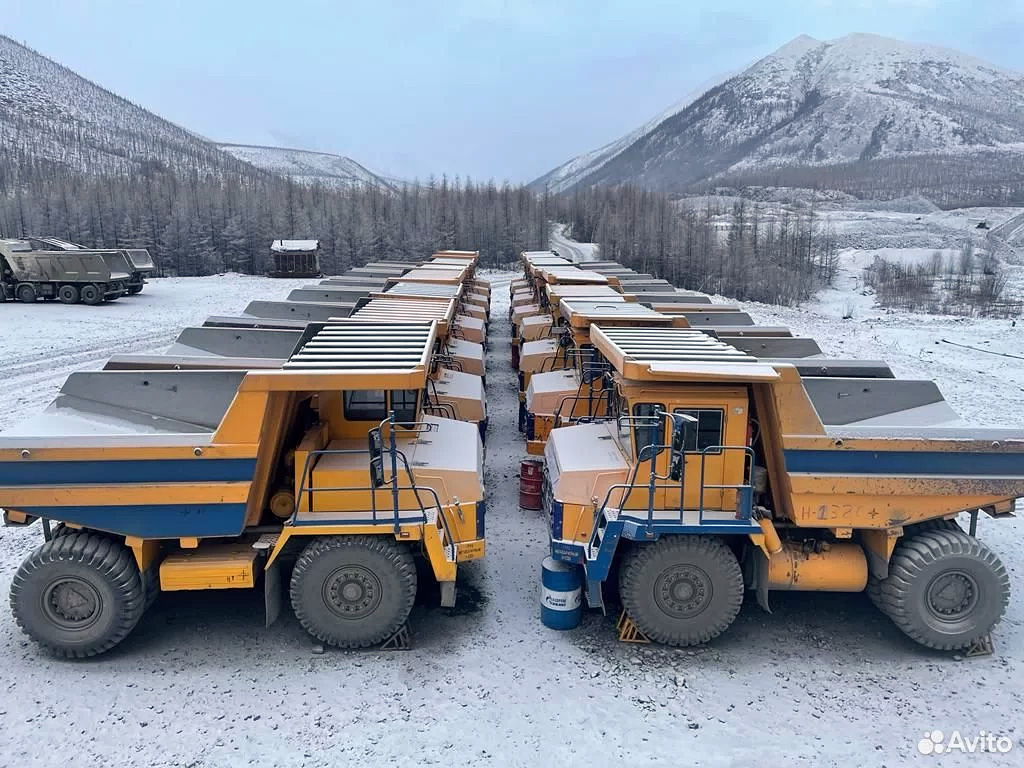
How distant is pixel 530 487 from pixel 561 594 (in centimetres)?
381

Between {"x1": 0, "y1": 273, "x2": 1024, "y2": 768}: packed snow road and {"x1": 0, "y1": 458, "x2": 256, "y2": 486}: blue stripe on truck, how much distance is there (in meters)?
1.88

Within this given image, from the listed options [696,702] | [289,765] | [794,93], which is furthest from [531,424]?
[794,93]

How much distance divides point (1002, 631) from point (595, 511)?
4749mm

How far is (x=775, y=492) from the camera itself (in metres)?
7.86

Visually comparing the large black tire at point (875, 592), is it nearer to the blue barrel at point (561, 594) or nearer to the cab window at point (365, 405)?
the blue barrel at point (561, 594)

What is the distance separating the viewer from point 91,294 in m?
33.6

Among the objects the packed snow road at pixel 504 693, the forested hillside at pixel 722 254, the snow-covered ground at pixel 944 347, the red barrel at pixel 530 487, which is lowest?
the packed snow road at pixel 504 693

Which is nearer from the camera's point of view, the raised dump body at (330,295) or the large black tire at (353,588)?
the large black tire at (353,588)

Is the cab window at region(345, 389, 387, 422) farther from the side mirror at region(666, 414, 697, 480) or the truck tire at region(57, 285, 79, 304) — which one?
the truck tire at region(57, 285, 79, 304)

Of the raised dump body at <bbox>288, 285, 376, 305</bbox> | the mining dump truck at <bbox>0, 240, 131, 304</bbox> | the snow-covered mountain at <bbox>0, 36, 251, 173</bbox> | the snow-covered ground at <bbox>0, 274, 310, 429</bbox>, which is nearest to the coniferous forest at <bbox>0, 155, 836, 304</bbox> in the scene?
the snow-covered ground at <bbox>0, 274, 310, 429</bbox>

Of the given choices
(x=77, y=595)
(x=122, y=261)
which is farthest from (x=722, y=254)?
(x=77, y=595)

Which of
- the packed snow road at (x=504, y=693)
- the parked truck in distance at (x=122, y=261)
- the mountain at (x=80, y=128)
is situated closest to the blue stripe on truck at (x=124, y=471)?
the packed snow road at (x=504, y=693)

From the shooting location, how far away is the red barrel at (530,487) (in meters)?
11.7

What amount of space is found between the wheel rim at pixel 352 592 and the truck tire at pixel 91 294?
3173 cm
